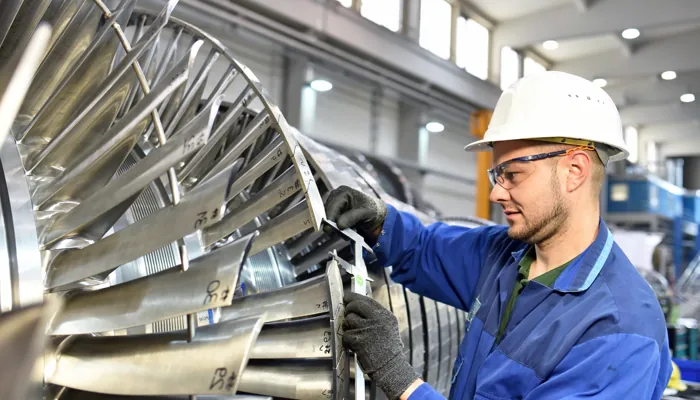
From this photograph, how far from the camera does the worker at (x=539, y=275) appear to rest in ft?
3.86

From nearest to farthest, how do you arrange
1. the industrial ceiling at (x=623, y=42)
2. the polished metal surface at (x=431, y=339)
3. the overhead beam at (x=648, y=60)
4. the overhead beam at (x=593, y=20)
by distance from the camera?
the polished metal surface at (x=431, y=339) < the overhead beam at (x=593, y=20) < the industrial ceiling at (x=623, y=42) < the overhead beam at (x=648, y=60)

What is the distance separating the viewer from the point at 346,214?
1.48 metres

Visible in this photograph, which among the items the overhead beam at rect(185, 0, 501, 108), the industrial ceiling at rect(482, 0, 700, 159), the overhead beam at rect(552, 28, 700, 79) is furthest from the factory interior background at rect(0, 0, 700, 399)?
the overhead beam at rect(552, 28, 700, 79)

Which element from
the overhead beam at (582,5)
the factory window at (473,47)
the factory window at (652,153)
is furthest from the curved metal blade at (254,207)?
the factory window at (652,153)

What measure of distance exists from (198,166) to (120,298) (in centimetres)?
82

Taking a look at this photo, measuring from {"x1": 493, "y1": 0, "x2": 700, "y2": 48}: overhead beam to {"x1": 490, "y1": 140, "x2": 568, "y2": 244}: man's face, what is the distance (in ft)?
19.9

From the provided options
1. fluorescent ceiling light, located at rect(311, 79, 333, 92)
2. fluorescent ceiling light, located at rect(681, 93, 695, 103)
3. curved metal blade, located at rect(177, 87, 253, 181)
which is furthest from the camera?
fluorescent ceiling light, located at rect(681, 93, 695, 103)

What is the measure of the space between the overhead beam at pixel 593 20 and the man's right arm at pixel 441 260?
19.4 feet

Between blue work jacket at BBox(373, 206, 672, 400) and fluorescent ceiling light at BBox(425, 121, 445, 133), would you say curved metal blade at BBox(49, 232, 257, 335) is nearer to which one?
blue work jacket at BBox(373, 206, 672, 400)

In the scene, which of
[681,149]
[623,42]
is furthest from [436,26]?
[681,149]

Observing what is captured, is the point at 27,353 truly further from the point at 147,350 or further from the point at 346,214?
the point at 346,214

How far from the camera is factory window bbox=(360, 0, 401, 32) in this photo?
22.8ft

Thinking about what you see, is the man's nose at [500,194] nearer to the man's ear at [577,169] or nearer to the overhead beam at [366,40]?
the man's ear at [577,169]

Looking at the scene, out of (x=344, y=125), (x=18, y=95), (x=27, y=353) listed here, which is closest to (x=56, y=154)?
(x=27, y=353)
